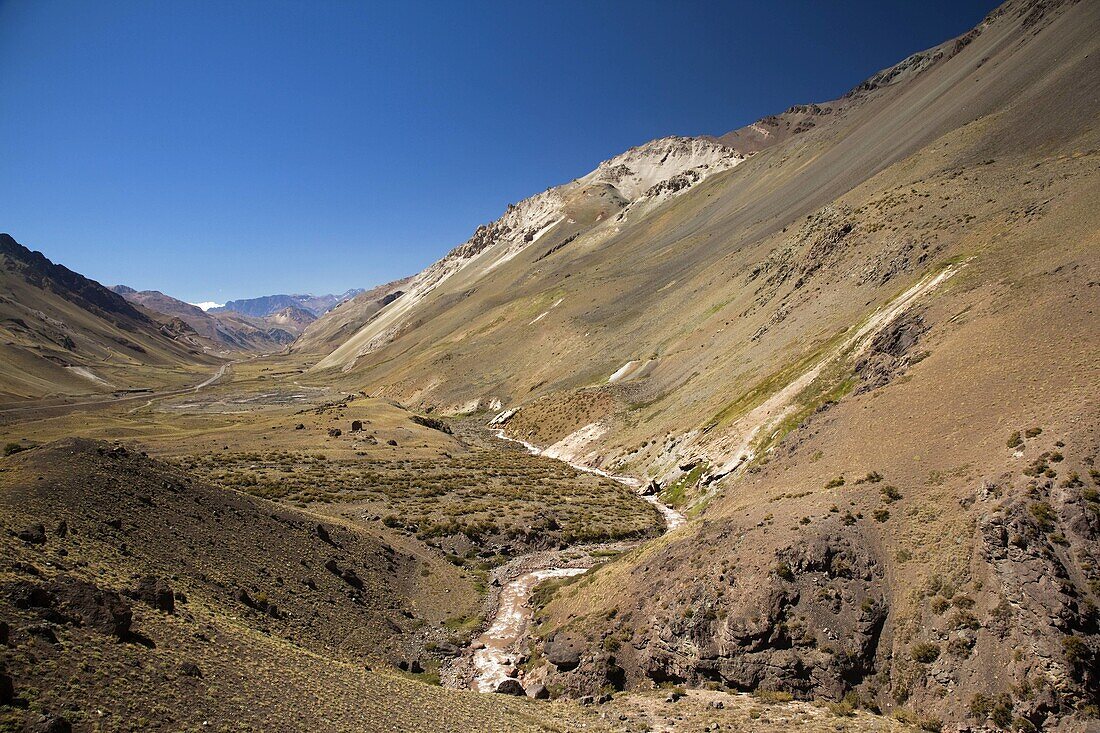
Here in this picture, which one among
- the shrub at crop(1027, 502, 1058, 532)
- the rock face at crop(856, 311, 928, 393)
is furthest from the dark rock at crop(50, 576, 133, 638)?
the rock face at crop(856, 311, 928, 393)

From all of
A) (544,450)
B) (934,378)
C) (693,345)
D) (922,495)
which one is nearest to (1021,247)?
(934,378)

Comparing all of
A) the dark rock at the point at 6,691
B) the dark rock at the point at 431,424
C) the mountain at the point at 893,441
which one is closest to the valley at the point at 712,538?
the dark rock at the point at 6,691

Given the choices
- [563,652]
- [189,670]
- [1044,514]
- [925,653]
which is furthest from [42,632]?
[1044,514]

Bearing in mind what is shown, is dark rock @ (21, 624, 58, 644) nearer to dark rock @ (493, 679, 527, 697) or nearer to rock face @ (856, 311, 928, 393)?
dark rock @ (493, 679, 527, 697)

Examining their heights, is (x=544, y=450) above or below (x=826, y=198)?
below

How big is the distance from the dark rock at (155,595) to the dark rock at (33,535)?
3661mm

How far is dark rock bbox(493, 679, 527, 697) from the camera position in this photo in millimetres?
24191

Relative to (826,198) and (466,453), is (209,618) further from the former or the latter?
(826,198)

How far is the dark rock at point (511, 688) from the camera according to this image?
24.2m

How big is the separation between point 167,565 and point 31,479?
7.90 meters

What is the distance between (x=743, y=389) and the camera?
Result: 2165 inches

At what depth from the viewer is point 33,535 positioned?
61.3ft

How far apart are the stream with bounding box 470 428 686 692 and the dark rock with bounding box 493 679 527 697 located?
0.63m

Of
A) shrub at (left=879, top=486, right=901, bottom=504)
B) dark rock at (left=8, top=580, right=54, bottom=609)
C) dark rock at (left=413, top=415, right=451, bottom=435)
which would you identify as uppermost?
shrub at (left=879, top=486, right=901, bottom=504)
